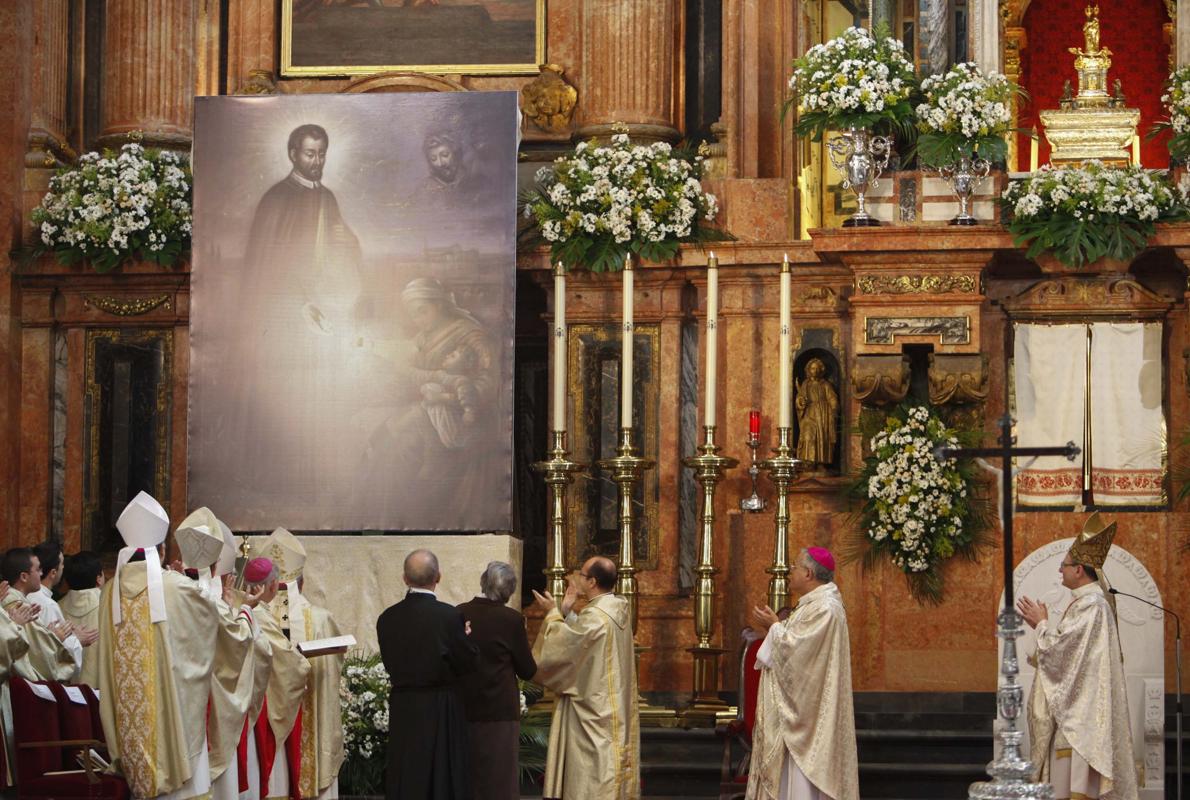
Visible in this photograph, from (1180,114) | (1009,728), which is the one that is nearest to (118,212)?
(1180,114)

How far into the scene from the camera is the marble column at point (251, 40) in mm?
17000

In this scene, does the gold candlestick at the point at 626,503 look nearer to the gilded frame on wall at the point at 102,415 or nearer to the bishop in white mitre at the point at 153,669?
the gilded frame on wall at the point at 102,415

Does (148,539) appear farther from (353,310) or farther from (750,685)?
(353,310)

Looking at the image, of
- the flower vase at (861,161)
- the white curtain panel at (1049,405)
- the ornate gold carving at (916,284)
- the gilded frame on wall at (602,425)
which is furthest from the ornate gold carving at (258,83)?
the white curtain panel at (1049,405)

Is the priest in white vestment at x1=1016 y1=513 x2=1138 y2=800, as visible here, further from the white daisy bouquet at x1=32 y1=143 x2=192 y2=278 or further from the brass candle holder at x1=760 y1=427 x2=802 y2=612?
the white daisy bouquet at x1=32 y1=143 x2=192 y2=278

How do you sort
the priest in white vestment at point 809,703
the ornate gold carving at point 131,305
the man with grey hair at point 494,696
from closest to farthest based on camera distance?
the man with grey hair at point 494,696, the priest in white vestment at point 809,703, the ornate gold carving at point 131,305

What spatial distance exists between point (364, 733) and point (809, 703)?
97.7 inches

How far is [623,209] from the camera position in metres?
15.3

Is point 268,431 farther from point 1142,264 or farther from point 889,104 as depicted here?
point 1142,264

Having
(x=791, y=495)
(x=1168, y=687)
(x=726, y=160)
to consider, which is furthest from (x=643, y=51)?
(x=1168, y=687)

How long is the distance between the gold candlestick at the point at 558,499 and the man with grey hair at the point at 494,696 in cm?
268

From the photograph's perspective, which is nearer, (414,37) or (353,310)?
(353,310)

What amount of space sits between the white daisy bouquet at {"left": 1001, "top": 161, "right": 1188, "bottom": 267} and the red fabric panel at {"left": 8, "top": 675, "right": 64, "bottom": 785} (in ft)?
21.2

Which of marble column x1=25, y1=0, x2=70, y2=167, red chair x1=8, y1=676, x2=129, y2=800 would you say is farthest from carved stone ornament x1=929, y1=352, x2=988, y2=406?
marble column x1=25, y1=0, x2=70, y2=167
